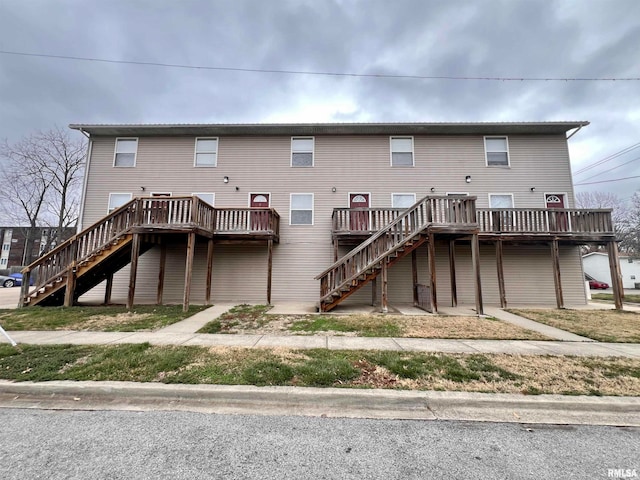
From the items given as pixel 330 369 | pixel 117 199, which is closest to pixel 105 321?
pixel 330 369

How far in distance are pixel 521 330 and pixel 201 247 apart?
11.6 meters

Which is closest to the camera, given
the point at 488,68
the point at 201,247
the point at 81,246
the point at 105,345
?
the point at 105,345

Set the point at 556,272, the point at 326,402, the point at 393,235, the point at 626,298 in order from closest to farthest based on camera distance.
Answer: the point at 326,402 < the point at 393,235 < the point at 556,272 < the point at 626,298

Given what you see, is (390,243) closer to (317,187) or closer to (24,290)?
(317,187)

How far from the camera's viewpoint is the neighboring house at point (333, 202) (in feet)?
34.8

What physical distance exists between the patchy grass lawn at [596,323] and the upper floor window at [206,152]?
44.4 feet

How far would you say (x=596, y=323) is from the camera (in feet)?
24.4

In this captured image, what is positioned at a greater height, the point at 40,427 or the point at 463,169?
the point at 463,169

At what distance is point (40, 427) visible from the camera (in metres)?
2.66

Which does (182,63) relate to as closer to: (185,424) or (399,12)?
(399,12)

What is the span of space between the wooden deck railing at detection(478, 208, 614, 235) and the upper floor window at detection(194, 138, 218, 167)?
1158cm

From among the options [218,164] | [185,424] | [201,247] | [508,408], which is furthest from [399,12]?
[185,424]

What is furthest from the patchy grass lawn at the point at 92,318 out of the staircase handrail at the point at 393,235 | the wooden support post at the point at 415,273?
the wooden support post at the point at 415,273

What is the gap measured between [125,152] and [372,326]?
13506 mm
